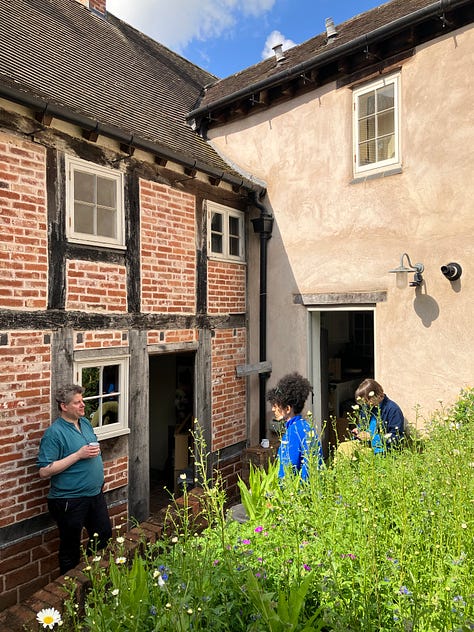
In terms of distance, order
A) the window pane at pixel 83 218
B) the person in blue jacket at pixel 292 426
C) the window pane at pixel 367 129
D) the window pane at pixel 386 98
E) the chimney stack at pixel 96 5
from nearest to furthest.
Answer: the person in blue jacket at pixel 292 426, the window pane at pixel 83 218, the window pane at pixel 386 98, the window pane at pixel 367 129, the chimney stack at pixel 96 5

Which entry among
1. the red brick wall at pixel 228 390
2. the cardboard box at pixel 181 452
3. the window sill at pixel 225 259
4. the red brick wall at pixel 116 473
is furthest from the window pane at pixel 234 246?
the red brick wall at pixel 116 473

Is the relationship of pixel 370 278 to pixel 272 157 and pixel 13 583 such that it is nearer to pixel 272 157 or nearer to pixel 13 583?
pixel 272 157

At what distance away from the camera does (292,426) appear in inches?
171

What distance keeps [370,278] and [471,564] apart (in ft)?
14.7

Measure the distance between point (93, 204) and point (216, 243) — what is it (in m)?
2.43

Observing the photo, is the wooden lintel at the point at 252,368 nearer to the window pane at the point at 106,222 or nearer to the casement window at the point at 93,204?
the casement window at the point at 93,204

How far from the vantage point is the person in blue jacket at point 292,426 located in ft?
13.8

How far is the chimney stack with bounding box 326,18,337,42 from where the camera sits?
25.3ft

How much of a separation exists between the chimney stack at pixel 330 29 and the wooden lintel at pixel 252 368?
18.1ft

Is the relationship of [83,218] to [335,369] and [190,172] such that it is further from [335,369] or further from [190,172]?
[335,369]

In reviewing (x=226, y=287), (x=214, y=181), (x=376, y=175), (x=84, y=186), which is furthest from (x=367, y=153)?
(x=84, y=186)

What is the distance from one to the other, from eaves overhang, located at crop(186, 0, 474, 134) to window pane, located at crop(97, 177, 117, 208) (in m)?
3.29

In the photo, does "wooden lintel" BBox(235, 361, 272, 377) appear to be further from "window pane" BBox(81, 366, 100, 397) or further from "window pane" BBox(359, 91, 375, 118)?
"window pane" BBox(359, 91, 375, 118)

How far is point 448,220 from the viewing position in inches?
231
